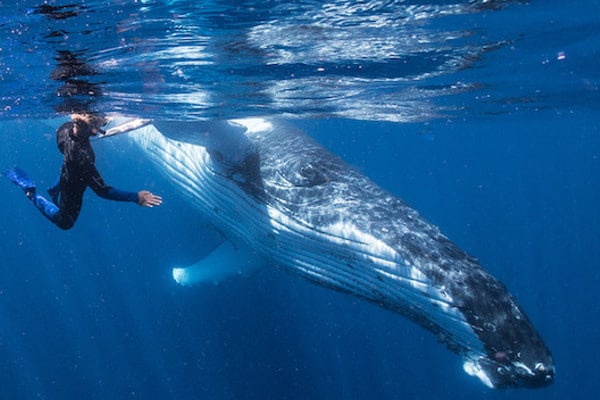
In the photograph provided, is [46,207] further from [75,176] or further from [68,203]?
[75,176]

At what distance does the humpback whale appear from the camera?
4.57 meters

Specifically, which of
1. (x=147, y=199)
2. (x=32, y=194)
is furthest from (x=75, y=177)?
(x=147, y=199)

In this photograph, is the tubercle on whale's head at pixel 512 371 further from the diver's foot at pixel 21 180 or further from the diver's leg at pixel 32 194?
the diver's foot at pixel 21 180

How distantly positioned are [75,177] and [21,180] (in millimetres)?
→ 1900

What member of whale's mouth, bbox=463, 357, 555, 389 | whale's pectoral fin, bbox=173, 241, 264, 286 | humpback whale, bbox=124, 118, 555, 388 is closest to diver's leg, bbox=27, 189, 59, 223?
humpback whale, bbox=124, 118, 555, 388

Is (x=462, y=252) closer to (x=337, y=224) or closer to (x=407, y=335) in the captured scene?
(x=337, y=224)

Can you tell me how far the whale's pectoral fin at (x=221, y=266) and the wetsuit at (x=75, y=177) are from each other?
354 cm

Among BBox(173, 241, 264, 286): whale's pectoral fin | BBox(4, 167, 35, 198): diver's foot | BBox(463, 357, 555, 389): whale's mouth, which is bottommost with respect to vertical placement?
BBox(173, 241, 264, 286): whale's pectoral fin

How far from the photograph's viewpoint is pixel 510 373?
14.6ft

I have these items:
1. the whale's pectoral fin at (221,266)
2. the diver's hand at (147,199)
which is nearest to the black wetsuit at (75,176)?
the diver's hand at (147,199)

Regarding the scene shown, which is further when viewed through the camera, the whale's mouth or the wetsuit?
the wetsuit

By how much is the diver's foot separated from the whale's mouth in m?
8.31

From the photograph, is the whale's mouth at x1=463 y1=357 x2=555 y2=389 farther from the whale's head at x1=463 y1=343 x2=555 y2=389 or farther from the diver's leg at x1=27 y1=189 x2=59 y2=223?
the diver's leg at x1=27 y1=189 x2=59 y2=223

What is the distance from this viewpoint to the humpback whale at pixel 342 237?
4570 mm
